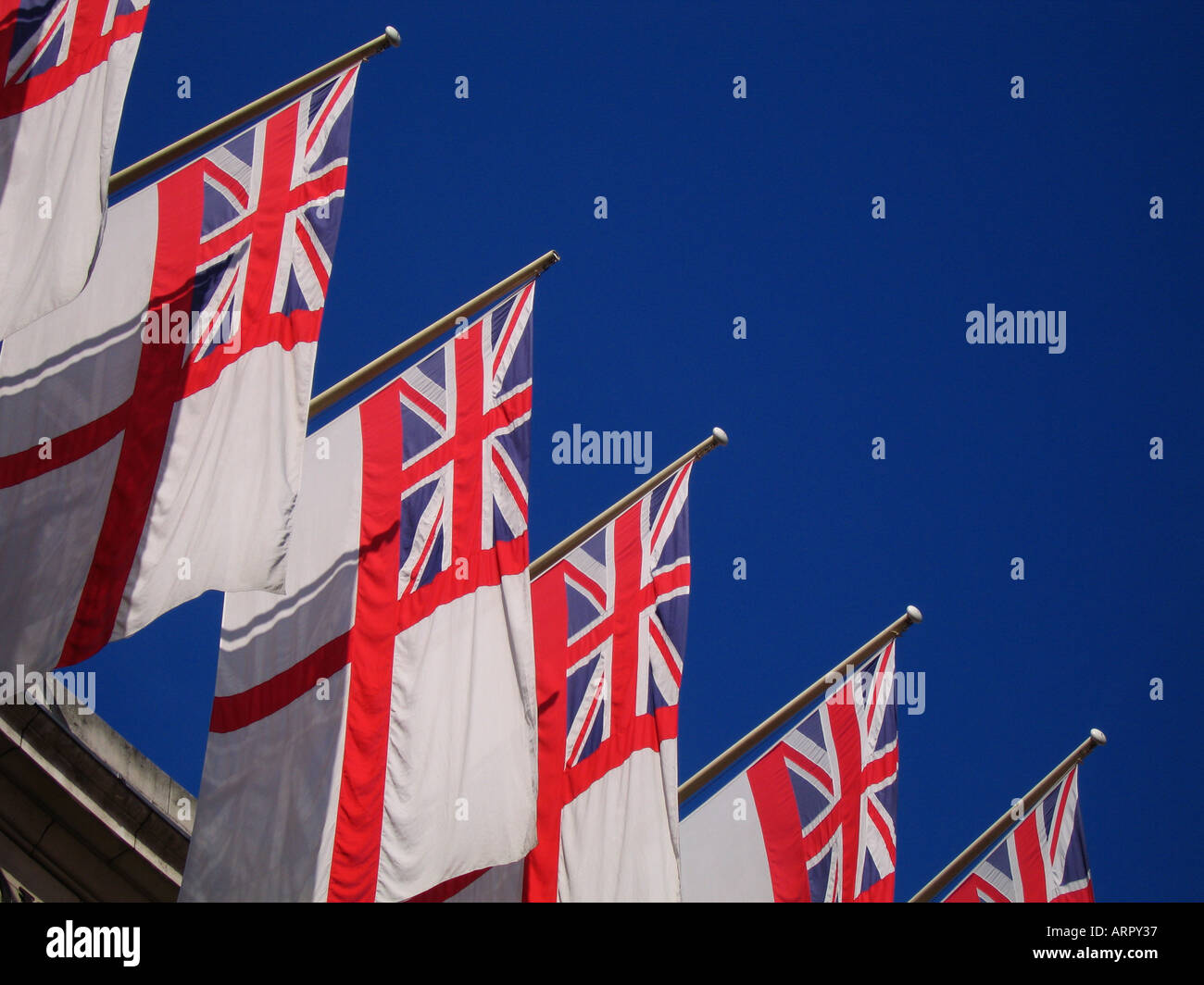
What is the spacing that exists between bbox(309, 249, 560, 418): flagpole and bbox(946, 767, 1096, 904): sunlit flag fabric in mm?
8307

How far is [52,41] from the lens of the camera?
9.57 m

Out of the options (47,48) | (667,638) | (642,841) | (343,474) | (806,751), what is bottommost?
(642,841)

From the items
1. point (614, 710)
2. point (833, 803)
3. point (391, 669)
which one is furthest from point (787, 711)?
point (391, 669)

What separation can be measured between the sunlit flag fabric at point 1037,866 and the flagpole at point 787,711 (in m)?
2.58

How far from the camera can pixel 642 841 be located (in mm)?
13461

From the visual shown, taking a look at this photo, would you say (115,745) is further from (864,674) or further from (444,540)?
(864,674)

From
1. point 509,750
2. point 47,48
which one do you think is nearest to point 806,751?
point 509,750

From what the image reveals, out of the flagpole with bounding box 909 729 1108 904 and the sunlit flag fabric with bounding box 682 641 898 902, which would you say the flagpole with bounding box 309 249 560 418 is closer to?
the sunlit flag fabric with bounding box 682 641 898 902

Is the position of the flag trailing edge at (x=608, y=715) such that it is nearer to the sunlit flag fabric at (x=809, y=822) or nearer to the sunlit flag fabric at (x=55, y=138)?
the sunlit flag fabric at (x=809, y=822)

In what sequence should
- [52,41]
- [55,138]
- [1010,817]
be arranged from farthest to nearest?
[1010,817] → [52,41] → [55,138]

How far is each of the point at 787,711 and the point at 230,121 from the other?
8.91 meters

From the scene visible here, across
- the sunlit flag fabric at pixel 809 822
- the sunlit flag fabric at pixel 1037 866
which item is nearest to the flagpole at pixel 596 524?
the sunlit flag fabric at pixel 809 822

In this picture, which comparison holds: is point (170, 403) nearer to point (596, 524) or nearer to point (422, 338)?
point (422, 338)

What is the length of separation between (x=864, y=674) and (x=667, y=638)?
2555 mm
